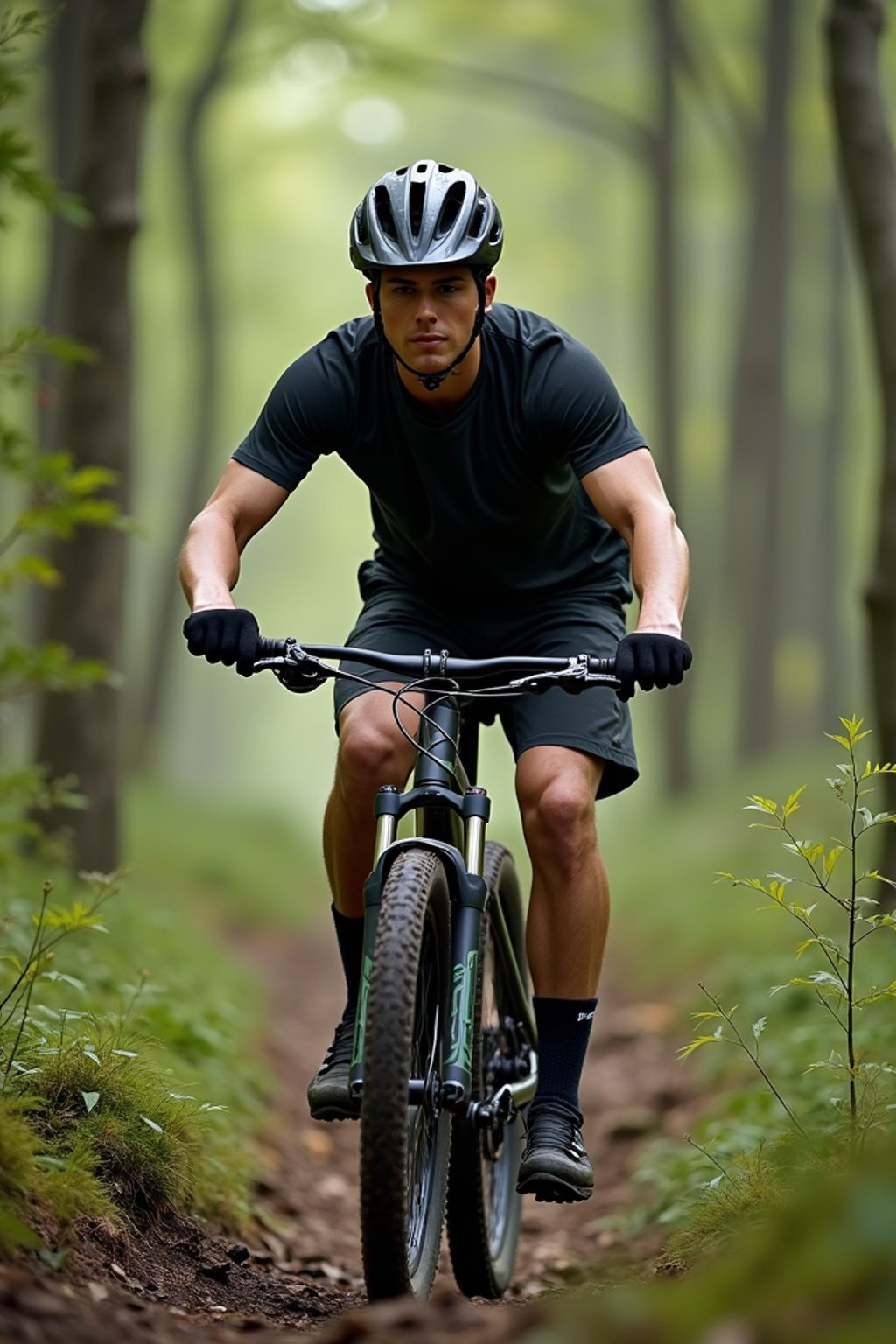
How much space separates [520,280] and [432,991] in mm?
22559

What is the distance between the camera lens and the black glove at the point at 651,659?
331 centimetres

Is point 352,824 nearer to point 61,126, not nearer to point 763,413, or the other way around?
point 61,126

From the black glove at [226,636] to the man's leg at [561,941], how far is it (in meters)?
0.82

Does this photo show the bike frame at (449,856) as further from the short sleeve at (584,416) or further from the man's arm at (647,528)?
the short sleeve at (584,416)

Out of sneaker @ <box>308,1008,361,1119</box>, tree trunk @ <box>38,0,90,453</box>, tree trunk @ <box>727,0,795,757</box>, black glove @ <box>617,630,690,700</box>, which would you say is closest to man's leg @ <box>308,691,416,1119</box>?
sneaker @ <box>308,1008,361,1119</box>

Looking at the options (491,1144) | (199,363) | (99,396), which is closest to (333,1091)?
(491,1144)

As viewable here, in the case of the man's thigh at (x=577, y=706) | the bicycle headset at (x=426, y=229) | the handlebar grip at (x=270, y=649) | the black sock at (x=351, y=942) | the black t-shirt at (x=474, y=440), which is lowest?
the black sock at (x=351, y=942)

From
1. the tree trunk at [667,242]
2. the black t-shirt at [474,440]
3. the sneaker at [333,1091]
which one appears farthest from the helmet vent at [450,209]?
the tree trunk at [667,242]

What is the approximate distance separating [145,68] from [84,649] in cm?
305

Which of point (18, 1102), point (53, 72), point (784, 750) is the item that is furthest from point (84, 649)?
point (784, 750)

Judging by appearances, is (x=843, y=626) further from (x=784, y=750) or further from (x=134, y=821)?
(x=134, y=821)

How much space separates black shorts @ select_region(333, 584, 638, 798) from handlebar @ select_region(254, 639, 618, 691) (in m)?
0.30

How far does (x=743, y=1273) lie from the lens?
6.79 ft

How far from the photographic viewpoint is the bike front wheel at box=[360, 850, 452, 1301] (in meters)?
3.24
